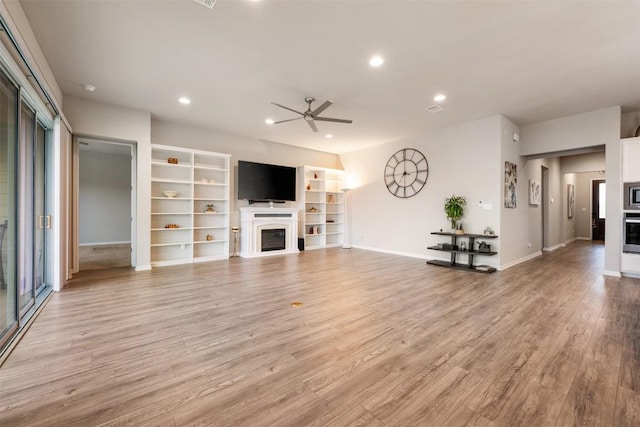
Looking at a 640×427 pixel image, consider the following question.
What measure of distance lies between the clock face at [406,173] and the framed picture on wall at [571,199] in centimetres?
669

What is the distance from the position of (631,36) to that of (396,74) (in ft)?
7.56

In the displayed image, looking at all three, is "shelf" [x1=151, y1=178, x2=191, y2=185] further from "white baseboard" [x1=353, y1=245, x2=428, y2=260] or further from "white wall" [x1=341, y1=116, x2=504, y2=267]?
"white baseboard" [x1=353, y1=245, x2=428, y2=260]

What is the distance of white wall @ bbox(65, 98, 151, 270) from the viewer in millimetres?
4496

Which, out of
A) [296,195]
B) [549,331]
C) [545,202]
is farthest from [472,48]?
[545,202]

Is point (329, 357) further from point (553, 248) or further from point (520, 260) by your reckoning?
point (553, 248)

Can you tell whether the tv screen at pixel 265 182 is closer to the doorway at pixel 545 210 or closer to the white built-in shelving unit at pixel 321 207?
the white built-in shelving unit at pixel 321 207

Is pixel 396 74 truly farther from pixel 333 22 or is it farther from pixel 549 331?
pixel 549 331

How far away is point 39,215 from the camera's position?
3469 millimetres

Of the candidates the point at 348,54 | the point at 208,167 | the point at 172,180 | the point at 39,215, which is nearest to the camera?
the point at 348,54

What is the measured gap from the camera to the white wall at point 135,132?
14.8 feet

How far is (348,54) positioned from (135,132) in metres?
4.06

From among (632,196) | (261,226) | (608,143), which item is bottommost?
(261,226)

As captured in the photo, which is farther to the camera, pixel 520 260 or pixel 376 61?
pixel 520 260

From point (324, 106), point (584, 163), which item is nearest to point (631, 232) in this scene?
point (584, 163)
